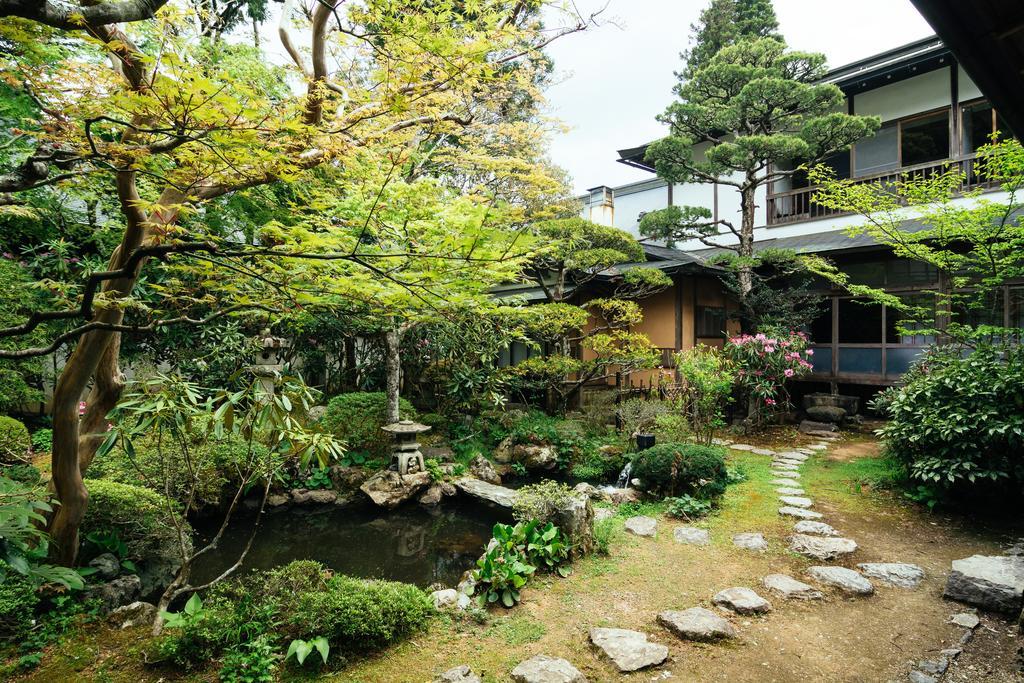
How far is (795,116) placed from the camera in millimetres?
10172

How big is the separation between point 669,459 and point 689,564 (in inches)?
75.8

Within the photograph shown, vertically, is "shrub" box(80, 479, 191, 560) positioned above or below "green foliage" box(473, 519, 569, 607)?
above

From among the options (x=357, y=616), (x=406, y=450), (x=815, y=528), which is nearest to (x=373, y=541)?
(x=406, y=450)

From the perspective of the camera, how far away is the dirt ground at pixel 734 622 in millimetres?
2951

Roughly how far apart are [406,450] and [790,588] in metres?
5.35

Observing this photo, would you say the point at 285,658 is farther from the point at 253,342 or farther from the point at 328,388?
the point at 328,388

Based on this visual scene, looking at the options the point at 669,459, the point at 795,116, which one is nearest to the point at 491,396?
the point at 669,459

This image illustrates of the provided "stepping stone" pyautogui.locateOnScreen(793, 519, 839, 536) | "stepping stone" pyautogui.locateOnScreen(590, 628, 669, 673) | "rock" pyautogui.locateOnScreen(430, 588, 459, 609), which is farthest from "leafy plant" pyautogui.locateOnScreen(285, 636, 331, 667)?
"stepping stone" pyautogui.locateOnScreen(793, 519, 839, 536)

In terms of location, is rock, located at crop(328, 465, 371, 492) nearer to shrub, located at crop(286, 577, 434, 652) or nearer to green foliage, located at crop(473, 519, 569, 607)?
green foliage, located at crop(473, 519, 569, 607)

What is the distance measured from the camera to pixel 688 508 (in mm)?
5809

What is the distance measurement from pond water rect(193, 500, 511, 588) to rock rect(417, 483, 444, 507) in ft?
0.40

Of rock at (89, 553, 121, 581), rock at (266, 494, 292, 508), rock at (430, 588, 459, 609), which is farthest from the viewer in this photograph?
rock at (266, 494, 292, 508)

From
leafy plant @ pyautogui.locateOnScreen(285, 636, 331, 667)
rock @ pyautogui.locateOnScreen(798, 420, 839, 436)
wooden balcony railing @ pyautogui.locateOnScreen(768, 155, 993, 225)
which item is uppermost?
wooden balcony railing @ pyautogui.locateOnScreen(768, 155, 993, 225)

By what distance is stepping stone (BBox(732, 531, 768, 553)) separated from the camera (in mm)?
4820
